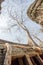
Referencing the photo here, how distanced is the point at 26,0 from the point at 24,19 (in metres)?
1.90

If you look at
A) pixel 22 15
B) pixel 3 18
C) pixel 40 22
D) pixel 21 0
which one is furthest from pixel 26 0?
pixel 40 22

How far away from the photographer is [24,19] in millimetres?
12500

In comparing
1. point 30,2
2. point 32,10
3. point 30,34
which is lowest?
point 30,34

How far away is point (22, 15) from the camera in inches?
508

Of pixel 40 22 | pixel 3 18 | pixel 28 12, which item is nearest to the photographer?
pixel 40 22

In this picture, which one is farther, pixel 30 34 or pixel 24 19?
pixel 24 19

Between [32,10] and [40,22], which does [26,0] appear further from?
[40,22]

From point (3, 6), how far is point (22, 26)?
2557mm

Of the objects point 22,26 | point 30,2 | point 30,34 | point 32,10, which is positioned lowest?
point 30,34

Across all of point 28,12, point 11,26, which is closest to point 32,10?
point 28,12

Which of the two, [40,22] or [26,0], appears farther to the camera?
[26,0]

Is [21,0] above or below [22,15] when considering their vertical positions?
above

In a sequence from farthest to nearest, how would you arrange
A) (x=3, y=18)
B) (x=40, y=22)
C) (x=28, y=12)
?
(x=3, y=18) → (x=28, y=12) → (x=40, y=22)

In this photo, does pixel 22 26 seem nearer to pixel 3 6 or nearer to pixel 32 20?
pixel 32 20
